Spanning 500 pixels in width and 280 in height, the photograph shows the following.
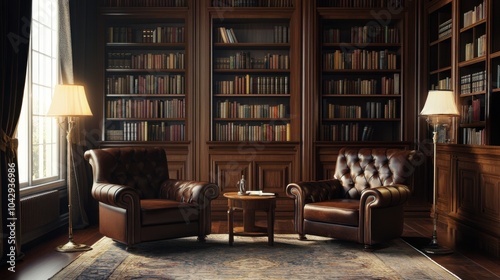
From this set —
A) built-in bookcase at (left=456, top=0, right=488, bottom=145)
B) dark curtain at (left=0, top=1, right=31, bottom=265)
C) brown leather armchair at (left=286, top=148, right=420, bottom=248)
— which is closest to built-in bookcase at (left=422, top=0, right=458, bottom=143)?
built-in bookcase at (left=456, top=0, right=488, bottom=145)

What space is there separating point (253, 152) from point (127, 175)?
79.3 inches

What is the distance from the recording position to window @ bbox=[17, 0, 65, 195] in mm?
5866

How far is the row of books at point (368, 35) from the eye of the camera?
7.80 meters

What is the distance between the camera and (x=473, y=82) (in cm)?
634

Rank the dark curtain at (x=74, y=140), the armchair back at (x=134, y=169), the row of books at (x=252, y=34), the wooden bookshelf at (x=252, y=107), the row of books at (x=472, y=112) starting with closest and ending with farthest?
1. the armchair back at (x=134, y=169)
2. the row of books at (x=472, y=112)
3. the dark curtain at (x=74, y=140)
4. the wooden bookshelf at (x=252, y=107)
5. the row of books at (x=252, y=34)

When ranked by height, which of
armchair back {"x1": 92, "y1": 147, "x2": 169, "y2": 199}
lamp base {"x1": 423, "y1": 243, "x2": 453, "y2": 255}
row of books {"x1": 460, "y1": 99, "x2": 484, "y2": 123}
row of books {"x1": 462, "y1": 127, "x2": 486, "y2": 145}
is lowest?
lamp base {"x1": 423, "y1": 243, "x2": 453, "y2": 255}

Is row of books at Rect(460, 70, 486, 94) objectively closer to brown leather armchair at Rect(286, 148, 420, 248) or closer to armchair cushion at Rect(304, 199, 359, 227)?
brown leather armchair at Rect(286, 148, 420, 248)

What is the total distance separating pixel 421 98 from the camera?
7.66m

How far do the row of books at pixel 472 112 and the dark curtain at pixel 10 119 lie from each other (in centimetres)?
458

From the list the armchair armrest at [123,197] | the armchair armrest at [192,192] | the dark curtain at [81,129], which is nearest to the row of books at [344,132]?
the armchair armrest at [192,192]

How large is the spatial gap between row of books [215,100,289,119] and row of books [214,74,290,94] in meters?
0.17

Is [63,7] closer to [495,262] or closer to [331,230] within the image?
[331,230]

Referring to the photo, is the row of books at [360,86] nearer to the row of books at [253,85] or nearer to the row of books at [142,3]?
the row of books at [253,85]

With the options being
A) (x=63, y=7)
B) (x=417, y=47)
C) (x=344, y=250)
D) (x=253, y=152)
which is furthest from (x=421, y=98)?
(x=63, y=7)
